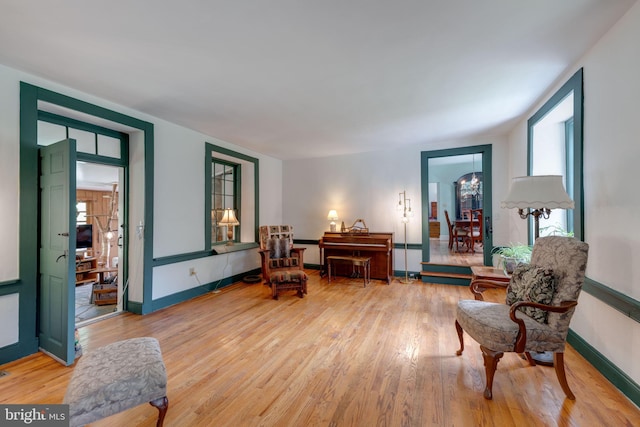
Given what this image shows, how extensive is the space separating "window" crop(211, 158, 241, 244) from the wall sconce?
187cm

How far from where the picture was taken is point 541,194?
7.23ft

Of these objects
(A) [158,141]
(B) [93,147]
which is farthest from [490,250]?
(B) [93,147]

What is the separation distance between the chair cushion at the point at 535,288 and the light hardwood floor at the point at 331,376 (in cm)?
53

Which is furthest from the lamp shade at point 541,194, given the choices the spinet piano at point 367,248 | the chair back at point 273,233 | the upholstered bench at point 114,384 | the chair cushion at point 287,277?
the chair back at point 273,233

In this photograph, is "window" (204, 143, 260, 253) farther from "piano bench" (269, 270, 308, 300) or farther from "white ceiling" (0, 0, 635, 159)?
"white ceiling" (0, 0, 635, 159)

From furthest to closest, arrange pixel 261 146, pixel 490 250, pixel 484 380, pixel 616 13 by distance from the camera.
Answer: pixel 261 146 < pixel 490 250 < pixel 484 380 < pixel 616 13

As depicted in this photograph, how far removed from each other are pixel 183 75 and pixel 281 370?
277 centimetres

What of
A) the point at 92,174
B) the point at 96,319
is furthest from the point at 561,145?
the point at 92,174

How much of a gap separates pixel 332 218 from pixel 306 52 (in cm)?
372

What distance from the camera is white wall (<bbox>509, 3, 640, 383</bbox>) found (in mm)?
1763

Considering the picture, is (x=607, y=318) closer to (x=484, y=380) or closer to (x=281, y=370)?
(x=484, y=380)

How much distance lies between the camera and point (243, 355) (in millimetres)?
2383

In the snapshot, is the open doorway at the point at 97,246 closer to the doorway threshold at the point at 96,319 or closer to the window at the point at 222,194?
the doorway threshold at the point at 96,319

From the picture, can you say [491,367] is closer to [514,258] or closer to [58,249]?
[514,258]
